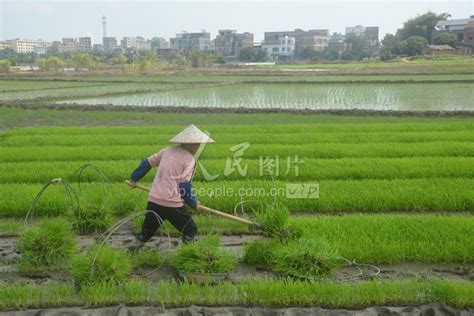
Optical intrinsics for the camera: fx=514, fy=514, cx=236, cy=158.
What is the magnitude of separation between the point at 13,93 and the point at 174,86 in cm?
927

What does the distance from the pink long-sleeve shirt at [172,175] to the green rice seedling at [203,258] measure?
0.52 metres

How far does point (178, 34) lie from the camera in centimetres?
15425

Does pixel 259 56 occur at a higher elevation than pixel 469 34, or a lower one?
lower

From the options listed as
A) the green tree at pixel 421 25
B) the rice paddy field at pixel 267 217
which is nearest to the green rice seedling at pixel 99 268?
the rice paddy field at pixel 267 217

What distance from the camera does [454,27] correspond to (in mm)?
74312

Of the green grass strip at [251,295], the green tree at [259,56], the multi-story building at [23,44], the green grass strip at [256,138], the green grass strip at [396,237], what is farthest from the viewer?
the multi-story building at [23,44]

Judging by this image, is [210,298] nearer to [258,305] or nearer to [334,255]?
[258,305]

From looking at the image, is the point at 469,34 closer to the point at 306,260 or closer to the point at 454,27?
the point at 454,27

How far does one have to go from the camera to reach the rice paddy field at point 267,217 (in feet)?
14.3

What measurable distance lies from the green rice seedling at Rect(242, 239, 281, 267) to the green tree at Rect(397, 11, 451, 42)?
79.8 meters

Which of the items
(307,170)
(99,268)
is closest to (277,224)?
(99,268)

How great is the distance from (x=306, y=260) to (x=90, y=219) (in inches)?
113

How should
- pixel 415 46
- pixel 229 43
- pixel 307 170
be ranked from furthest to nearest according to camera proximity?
pixel 229 43
pixel 415 46
pixel 307 170

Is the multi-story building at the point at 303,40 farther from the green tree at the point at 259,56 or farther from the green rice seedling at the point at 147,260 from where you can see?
the green rice seedling at the point at 147,260
